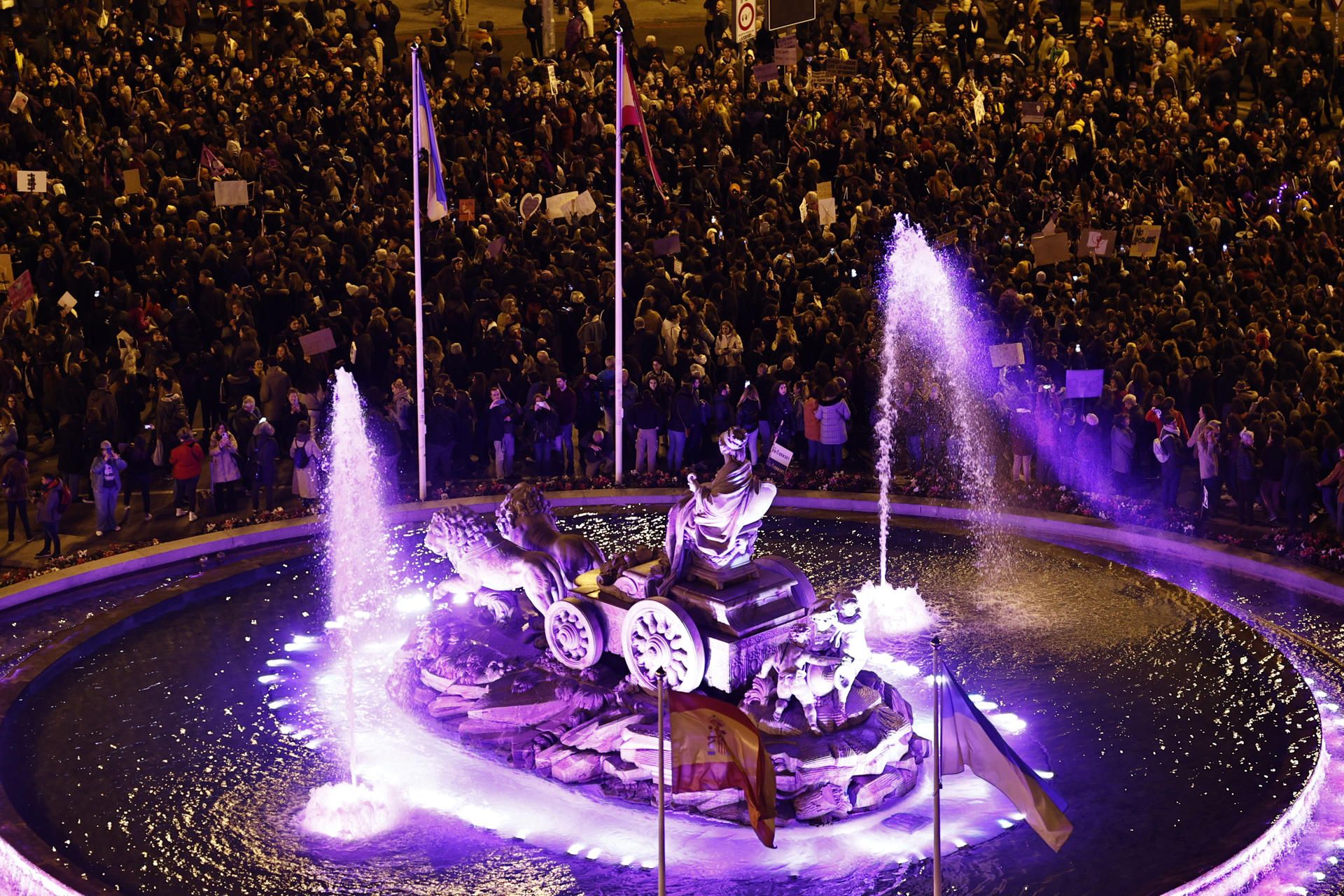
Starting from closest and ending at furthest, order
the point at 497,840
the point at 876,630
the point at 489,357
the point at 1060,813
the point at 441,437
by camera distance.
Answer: the point at 1060,813 → the point at 497,840 → the point at 876,630 → the point at 441,437 → the point at 489,357

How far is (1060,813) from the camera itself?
14.5 m

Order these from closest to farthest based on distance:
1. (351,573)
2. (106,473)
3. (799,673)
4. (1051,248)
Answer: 1. (799,673)
2. (351,573)
3. (106,473)
4. (1051,248)

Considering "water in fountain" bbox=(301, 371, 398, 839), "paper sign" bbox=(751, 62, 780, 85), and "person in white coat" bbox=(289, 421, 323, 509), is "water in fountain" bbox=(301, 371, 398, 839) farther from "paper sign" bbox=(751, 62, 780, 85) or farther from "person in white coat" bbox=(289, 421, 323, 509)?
"paper sign" bbox=(751, 62, 780, 85)

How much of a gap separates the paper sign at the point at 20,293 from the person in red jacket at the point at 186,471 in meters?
6.18

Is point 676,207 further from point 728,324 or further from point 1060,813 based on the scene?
point 1060,813

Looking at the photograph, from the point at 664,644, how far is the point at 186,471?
10.9 metres

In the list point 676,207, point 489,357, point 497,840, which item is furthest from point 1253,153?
point 497,840

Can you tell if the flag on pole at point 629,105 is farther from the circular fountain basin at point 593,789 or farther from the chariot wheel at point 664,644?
the chariot wheel at point 664,644

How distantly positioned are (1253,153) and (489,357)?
738 inches

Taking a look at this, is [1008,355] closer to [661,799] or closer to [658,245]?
[658,245]

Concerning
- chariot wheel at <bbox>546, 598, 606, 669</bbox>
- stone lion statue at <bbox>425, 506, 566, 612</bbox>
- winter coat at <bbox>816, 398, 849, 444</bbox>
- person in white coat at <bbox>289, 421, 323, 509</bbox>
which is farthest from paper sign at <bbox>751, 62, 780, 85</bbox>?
chariot wheel at <bbox>546, 598, 606, 669</bbox>

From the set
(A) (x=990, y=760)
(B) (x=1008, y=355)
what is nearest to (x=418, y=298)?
(B) (x=1008, y=355)

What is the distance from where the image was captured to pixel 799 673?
65.0 feet

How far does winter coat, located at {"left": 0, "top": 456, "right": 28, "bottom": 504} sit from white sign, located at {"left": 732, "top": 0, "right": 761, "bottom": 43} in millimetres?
23997
